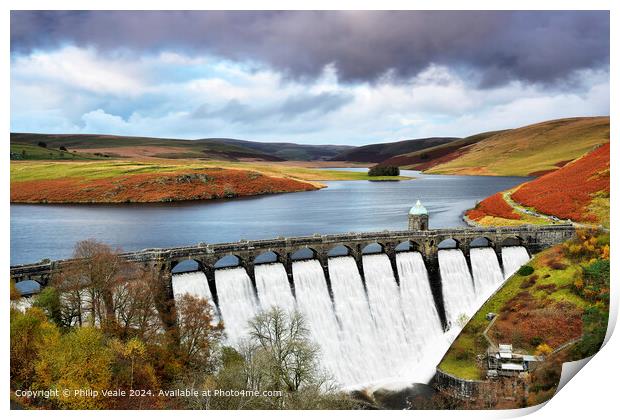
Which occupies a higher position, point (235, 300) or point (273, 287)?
point (273, 287)

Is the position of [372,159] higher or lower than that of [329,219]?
higher

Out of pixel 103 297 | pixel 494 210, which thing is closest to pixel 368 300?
pixel 103 297

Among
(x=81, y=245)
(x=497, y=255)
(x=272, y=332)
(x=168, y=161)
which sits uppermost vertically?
(x=168, y=161)

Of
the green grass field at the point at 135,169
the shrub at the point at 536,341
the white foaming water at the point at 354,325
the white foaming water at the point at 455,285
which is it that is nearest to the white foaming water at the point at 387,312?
the white foaming water at the point at 354,325

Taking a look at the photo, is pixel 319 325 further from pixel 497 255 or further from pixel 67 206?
pixel 67 206

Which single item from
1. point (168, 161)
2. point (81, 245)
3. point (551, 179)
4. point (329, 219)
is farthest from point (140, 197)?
point (551, 179)

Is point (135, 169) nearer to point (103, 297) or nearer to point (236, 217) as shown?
point (236, 217)

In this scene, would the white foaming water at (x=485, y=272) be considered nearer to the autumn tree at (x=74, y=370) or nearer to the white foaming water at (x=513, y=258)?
the white foaming water at (x=513, y=258)

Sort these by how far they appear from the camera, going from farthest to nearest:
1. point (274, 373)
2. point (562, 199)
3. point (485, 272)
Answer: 1. point (562, 199)
2. point (485, 272)
3. point (274, 373)
